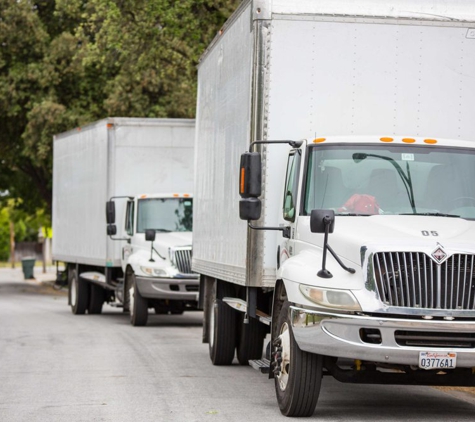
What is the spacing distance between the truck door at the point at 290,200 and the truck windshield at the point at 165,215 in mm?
11179

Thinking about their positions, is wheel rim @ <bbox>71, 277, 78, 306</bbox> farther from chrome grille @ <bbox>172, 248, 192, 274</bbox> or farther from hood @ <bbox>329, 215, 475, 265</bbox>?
hood @ <bbox>329, 215, 475, 265</bbox>

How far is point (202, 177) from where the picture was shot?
15453mm

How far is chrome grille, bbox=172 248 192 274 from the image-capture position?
2133cm

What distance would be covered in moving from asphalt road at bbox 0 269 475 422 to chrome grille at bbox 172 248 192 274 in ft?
6.41

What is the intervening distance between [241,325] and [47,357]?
9.84ft

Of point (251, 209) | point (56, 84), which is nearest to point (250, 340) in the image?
point (251, 209)

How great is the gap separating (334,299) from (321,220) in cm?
75

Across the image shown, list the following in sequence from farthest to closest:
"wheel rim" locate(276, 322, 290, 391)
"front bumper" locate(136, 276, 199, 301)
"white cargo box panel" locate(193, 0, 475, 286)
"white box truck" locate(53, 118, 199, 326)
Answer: "white box truck" locate(53, 118, 199, 326) < "front bumper" locate(136, 276, 199, 301) < "white cargo box panel" locate(193, 0, 475, 286) < "wheel rim" locate(276, 322, 290, 391)

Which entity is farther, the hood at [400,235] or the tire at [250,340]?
the tire at [250,340]

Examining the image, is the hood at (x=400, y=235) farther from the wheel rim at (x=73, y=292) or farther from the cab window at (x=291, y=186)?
the wheel rim at (x=73, y=292)

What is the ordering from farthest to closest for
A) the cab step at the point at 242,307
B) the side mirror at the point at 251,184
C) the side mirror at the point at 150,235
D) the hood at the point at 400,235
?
the side mirror at the point at 150,235
the cab step at the point at 242,307
the side mirror at the point at 251,184
the hood at the point at 400,235

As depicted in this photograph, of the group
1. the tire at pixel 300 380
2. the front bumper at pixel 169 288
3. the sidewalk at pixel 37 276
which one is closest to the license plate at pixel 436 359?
the tire at pixel 300 380

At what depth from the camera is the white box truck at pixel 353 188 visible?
9.25m

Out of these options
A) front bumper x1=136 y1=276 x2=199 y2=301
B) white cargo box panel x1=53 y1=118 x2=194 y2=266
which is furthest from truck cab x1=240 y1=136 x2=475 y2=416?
white cargo box panel x1=53 y1=118 x2=194 y2=266
